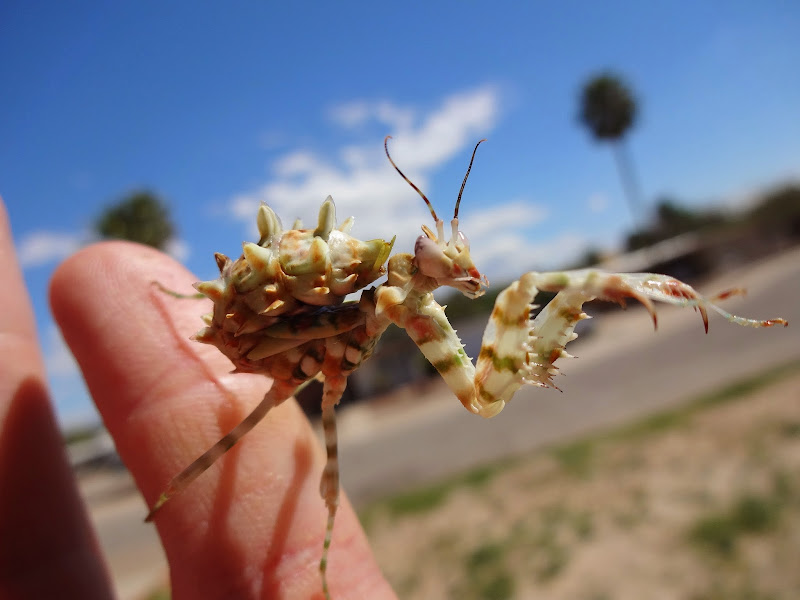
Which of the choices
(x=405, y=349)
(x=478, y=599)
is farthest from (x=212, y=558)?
(x=405, y=349)

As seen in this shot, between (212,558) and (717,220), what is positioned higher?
(212,558)

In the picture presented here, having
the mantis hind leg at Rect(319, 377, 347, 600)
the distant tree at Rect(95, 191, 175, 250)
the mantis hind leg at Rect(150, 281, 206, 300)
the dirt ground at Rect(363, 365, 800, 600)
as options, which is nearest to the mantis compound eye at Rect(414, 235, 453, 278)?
the mantis hind leg at Rect(319, 377, 347, 600)

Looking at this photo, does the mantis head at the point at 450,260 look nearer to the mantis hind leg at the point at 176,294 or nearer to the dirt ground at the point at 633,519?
the mantis hind leg at the point at 176,294

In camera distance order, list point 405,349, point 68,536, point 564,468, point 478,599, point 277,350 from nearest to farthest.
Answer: point 277,350 → point 68,536 → point 478,599 → point 564,468 → point 405,349

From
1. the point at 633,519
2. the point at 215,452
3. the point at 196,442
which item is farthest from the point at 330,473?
the point at 633,519

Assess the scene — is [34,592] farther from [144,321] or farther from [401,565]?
[401,565]

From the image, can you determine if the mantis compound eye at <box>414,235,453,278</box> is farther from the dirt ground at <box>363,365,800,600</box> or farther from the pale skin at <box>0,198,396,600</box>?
the dirt ground at <box>363,365,800,600</box>

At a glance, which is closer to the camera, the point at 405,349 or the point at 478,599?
the point at 478,599

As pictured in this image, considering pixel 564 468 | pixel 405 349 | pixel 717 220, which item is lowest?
pixel 717 220
